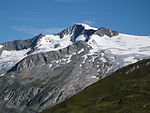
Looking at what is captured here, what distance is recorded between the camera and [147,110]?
19612 centimetres

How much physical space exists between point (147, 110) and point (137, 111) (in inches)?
214

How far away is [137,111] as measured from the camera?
199250 mm
